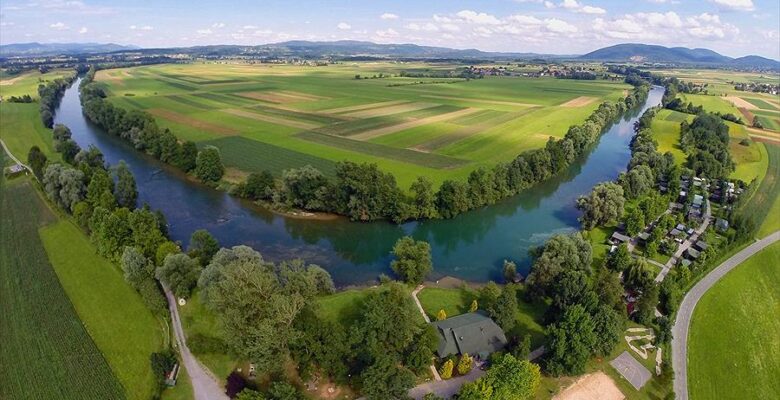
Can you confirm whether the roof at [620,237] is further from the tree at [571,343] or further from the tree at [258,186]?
the tree at [258,186]

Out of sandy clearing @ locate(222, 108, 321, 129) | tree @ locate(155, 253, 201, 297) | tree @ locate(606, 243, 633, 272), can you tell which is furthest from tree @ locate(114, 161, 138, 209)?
tree @ locate(606, 243, 633, 272)

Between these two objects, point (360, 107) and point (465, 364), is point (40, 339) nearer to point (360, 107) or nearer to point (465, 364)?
point (465, 364)

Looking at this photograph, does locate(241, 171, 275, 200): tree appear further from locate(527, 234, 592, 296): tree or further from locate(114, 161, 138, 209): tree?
locate(527, 234, 592, 296): tree

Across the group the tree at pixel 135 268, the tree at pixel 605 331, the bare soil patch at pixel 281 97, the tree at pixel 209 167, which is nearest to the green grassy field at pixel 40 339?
the tree at pixel 135 268

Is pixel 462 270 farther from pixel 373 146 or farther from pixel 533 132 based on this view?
pixel 533 132

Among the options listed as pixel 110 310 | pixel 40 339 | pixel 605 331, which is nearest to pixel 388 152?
pixel 110 310
